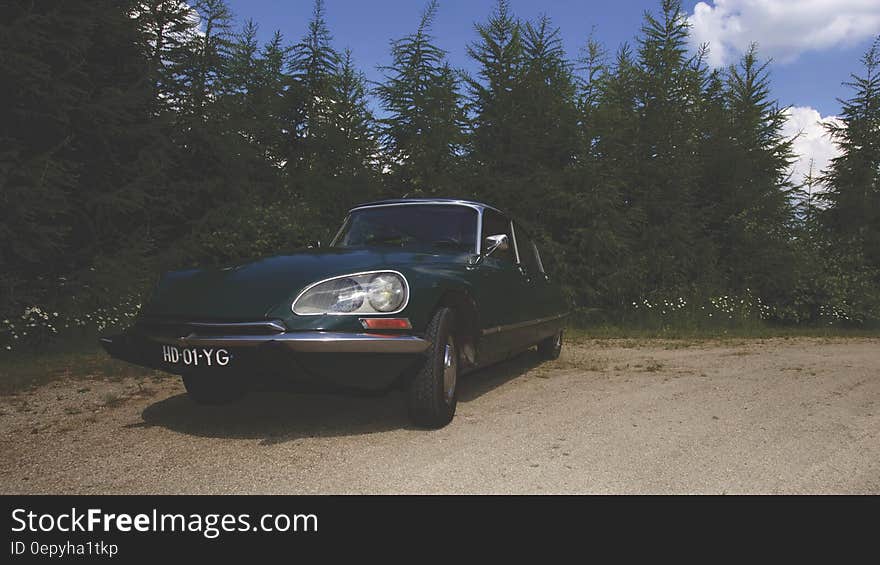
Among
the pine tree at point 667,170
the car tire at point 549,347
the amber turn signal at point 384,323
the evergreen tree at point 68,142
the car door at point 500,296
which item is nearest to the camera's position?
the amber turn signal at point 384,323

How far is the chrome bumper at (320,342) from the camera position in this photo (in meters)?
3.47

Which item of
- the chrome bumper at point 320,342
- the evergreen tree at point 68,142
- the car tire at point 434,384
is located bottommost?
the car tire at point 434,384

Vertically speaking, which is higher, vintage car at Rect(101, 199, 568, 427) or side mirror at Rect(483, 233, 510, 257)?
side mirror at Rect(483, 233, 510, 257)

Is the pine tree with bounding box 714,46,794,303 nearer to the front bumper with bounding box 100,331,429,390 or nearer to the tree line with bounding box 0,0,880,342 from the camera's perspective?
the tree line with bounding box 0,0,880,342

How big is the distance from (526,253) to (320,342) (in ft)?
12.2

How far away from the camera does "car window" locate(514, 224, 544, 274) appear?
6.53 meters

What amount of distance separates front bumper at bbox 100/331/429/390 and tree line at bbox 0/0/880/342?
567cm

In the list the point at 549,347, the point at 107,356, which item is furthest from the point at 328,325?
the point at 107,356

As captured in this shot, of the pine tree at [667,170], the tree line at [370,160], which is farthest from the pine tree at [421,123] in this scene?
the pine tree at [667,170]

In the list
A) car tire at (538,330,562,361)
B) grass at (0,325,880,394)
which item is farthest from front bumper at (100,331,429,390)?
car tire at (538,330,562,361)

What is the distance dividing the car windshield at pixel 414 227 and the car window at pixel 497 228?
17cm

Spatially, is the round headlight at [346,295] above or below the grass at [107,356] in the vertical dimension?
above

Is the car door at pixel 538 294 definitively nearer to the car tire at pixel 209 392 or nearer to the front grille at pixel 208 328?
the car tire at pixel 209 392

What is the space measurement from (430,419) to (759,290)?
1299cm
